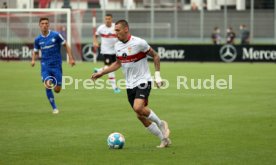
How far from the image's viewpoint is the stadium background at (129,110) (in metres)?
12.1

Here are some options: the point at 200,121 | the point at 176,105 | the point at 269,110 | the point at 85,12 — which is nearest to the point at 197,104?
the point at 176,105

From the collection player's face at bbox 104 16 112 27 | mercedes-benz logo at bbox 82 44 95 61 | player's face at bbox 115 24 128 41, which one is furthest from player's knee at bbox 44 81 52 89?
mercedes-benz logo at bbox 82 44 95 61

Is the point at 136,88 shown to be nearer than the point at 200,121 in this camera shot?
Yes

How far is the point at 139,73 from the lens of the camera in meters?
13.0

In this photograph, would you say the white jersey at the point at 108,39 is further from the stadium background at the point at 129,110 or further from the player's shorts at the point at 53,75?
the player's shorts at the point at 53,75

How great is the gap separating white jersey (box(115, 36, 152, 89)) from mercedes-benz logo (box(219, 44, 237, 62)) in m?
29.1

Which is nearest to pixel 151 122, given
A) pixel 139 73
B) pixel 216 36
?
pixel 139 73

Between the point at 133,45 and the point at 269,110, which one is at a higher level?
the point at 133,45

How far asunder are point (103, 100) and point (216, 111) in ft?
14.4

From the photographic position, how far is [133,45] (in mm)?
12938

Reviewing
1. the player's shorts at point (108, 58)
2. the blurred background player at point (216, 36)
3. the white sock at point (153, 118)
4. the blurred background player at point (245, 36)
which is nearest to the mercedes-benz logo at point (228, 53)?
the blurred background player at point (245, 36)

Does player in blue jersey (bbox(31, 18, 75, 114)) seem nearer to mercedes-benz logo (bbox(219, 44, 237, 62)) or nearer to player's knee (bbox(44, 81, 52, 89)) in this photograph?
player's knee (bbox(44, 81, 52, 89))

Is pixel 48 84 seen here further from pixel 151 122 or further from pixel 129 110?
pixel 151 122

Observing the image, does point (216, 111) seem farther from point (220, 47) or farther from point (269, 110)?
point (220, 47)
